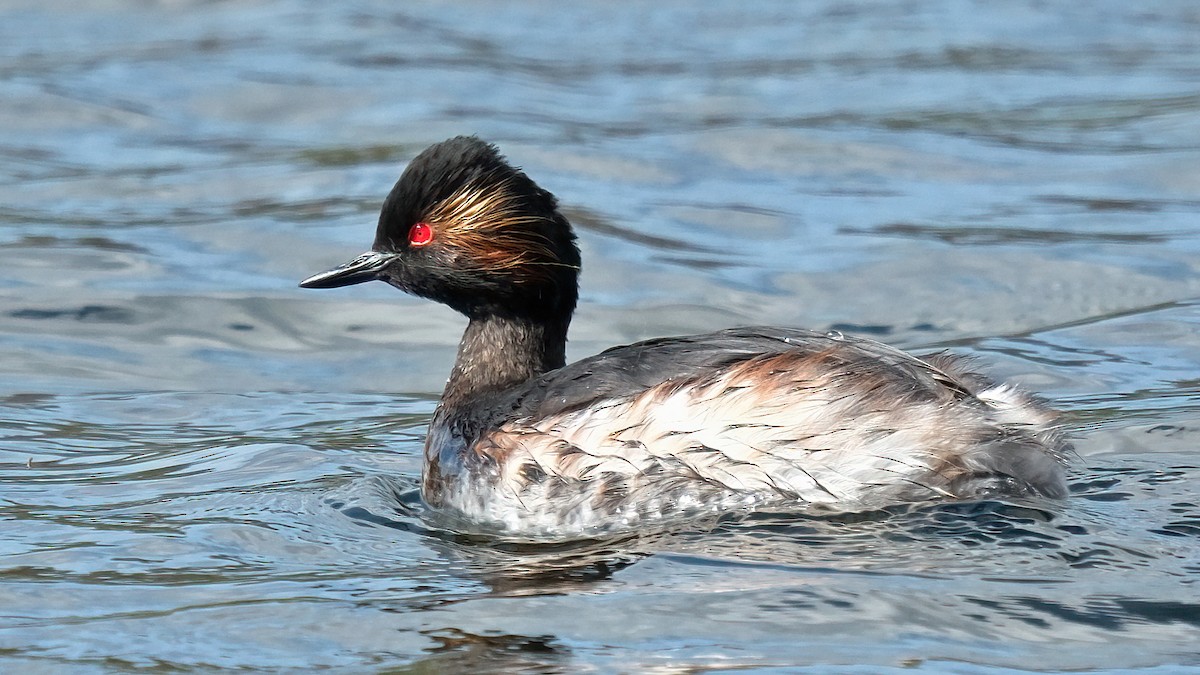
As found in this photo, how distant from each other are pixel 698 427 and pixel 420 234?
1432 millimetres

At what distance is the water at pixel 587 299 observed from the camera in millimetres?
5055

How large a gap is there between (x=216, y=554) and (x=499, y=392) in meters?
1.21

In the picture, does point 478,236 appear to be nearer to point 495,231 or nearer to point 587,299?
point 495,231

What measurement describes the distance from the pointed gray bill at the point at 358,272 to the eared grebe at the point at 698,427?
408 mm

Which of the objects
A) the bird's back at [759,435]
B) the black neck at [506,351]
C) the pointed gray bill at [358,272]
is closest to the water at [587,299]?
the bird's back at [759,435]

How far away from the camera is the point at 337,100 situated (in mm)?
14461

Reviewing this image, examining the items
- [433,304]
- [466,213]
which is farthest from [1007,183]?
[466,213]

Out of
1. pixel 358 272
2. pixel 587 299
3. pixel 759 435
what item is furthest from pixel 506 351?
pixel 587 299

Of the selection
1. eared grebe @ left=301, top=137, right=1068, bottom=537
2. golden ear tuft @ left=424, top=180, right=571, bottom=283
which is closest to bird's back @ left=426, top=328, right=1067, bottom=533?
eared grebe @ left=301, top=137, right=1068, bottom=537

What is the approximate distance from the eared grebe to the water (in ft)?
0.44

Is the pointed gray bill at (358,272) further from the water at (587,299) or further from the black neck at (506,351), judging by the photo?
the water at (587,299)

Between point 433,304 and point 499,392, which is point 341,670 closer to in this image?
point 499,392

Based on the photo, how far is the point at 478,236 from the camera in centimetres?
645

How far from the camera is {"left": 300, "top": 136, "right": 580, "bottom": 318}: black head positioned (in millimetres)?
6406
